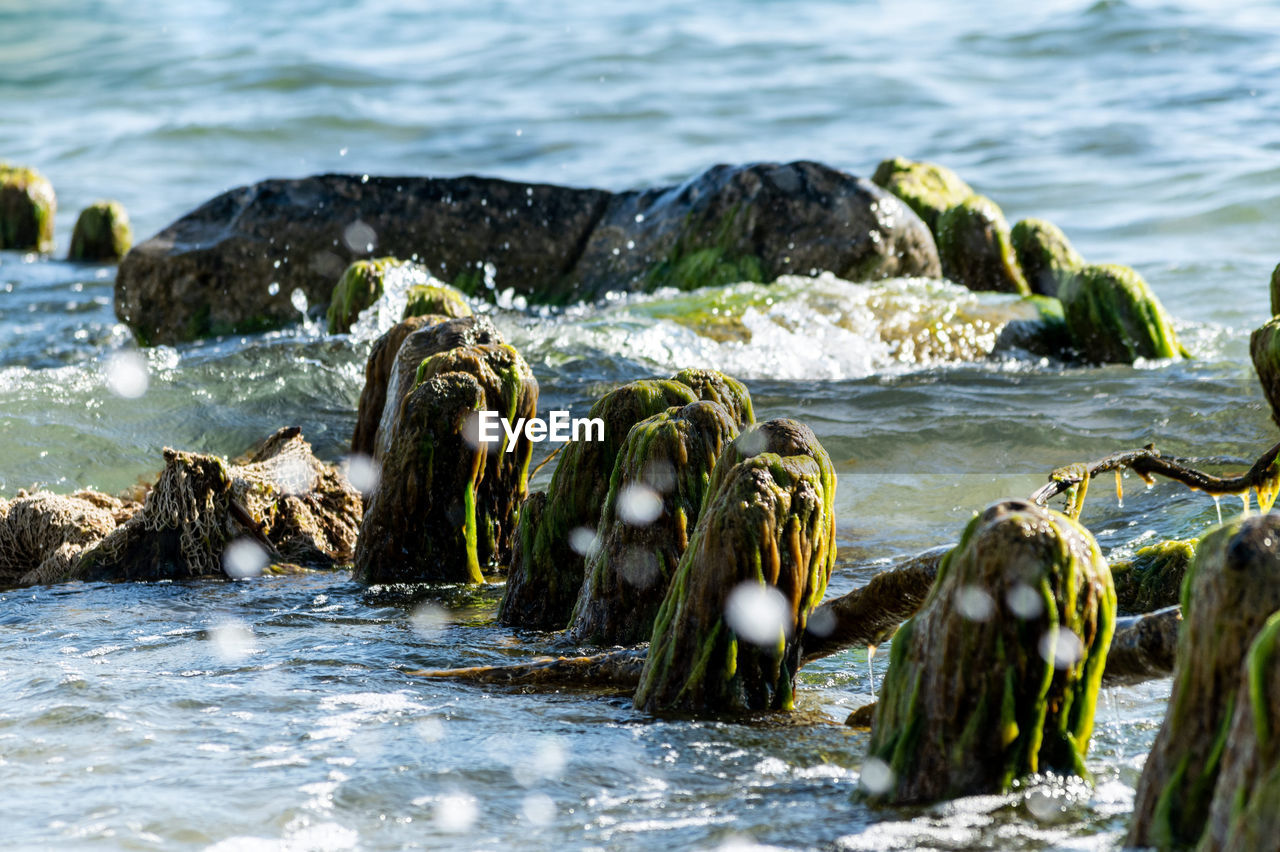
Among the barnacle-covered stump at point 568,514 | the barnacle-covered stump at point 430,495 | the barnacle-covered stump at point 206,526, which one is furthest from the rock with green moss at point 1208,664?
the barnacle-covered stump at point 206,526

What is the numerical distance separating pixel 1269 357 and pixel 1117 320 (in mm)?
6013

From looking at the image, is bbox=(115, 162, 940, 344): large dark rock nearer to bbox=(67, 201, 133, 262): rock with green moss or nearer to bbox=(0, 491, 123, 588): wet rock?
bbox=(0, 491, 123, 588): wet rock

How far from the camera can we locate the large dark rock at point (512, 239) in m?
14.2

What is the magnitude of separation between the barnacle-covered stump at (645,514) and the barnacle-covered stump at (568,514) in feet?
1.41

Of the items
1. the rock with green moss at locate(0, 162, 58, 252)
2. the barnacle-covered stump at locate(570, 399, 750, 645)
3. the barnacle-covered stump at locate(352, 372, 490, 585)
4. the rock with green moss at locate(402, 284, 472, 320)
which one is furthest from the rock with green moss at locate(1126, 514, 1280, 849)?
the rock with green moss at locate(0, 162, 58, 252)

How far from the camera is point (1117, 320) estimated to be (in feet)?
40.4

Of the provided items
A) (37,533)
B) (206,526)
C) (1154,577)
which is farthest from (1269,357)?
(37,533)

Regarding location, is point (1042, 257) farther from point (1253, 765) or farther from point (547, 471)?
point (1253, 765)

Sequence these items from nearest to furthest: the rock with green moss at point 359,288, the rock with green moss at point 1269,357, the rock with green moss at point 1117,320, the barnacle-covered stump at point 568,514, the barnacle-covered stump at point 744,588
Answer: the barnacle-covered stump at point 744,588
the barnacle-covered stump at point 568,514
the rock with green moss at point 1269,357
the rock with green moss at point 359,288
the rock with green moss at point 1117,320

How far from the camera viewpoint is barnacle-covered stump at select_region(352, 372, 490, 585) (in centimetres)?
605

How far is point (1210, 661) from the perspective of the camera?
2.72 metres

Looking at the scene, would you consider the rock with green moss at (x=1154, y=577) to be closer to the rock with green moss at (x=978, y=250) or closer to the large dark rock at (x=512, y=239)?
the large dark rock at (x=512, y=239)

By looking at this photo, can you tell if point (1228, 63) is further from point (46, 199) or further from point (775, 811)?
point (775, 811)

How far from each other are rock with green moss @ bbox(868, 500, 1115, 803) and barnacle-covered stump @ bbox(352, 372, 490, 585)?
3.07 m
